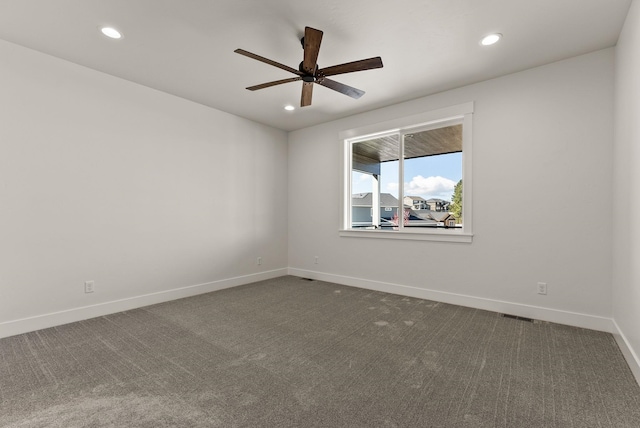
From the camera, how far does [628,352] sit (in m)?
2.21

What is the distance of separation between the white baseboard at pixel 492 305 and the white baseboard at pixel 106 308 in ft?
5.93

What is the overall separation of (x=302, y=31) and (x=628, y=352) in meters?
3.62

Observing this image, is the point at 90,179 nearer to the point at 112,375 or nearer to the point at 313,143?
the point at 112,375

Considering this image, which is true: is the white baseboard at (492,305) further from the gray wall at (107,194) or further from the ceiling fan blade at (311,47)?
the ceiling fan blade at (311,47)

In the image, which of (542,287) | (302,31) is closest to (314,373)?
(542,287)

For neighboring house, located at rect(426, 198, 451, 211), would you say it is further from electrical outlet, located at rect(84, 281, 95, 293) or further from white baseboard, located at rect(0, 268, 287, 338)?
electrical outlet, located at rect(84, 281, 95, 293)

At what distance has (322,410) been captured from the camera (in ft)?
5.45

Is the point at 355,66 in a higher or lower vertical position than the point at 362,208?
higher

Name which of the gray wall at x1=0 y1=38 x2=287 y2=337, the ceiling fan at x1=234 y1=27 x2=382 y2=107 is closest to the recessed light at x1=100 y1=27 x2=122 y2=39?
the gray wall at x1=0 y1=38 x2=287 y2=337

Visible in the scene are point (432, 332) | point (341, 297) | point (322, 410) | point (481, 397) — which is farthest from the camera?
point (341, 297)

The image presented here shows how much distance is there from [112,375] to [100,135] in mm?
2557

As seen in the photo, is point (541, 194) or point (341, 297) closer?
point (541, 194)

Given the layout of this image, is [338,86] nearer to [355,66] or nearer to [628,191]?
[355,66]

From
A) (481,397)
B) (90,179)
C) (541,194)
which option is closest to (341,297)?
(481,397)
